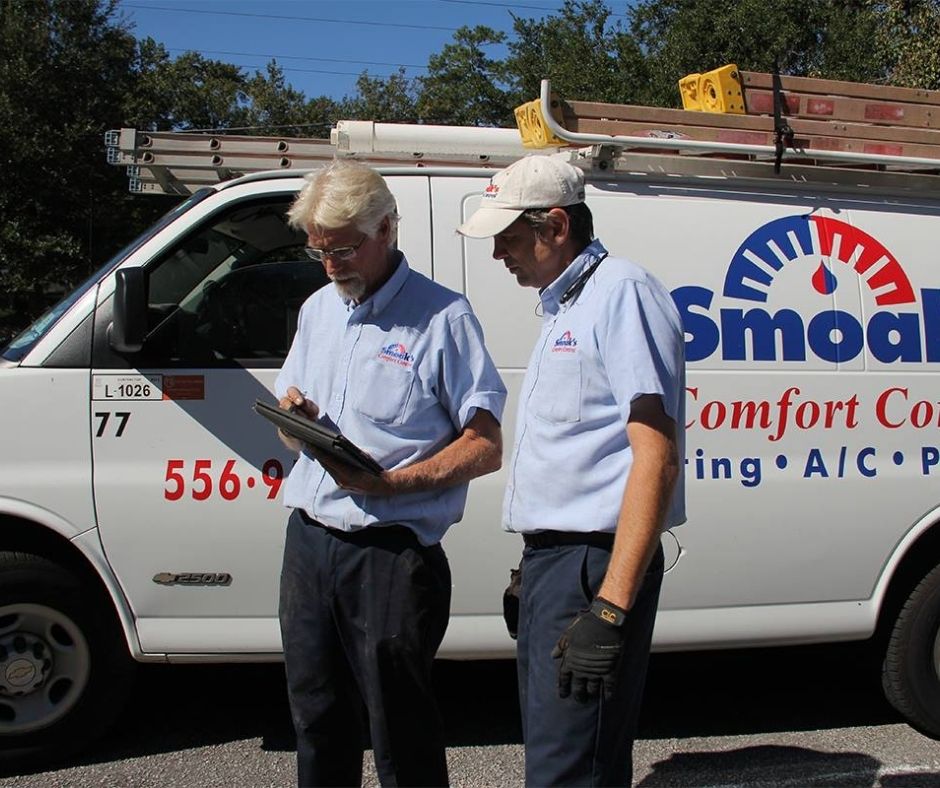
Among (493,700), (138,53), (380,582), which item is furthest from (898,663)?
(138,53)

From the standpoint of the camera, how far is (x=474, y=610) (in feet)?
12.5

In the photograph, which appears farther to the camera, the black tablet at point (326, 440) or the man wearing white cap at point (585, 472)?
the black tablet at point (326, 440)

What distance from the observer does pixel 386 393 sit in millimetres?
2537

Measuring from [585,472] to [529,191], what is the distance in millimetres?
639

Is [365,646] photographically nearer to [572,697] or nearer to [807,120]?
[572,697]

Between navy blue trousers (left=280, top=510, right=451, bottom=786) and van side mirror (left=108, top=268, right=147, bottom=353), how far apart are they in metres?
1.20

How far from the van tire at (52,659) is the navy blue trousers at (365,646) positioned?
54.7 inches

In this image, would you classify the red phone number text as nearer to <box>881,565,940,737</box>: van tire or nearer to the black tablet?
the black tablet

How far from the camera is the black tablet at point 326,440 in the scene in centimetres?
231

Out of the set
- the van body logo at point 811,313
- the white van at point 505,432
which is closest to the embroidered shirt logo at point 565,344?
the white van at point 505,432

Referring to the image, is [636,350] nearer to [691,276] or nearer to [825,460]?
[691,276]

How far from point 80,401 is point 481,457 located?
1772 millimetres

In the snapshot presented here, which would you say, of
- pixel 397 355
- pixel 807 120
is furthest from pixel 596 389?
pixel 807 120

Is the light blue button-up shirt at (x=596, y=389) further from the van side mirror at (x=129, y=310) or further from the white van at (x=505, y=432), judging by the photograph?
the van side mirror at (x=129, y=310)
